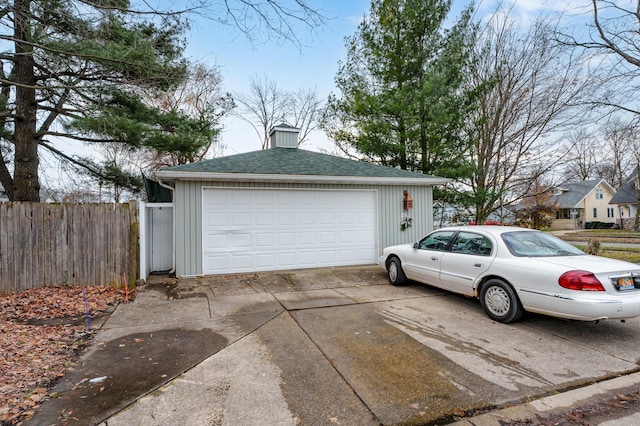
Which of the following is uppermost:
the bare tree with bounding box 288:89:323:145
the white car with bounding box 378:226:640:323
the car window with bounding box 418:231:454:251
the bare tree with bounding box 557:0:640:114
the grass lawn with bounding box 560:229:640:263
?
the bare tree with bounding box 288:89:323:145

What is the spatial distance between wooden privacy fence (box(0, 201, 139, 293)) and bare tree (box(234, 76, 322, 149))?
1740 cm

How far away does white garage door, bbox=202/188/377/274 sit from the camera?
773 centimetres

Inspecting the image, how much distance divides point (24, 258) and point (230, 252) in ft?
12.5

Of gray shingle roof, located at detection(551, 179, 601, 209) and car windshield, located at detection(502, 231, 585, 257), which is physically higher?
gray shingle roof, located at detection(551, 179, 601, 209)

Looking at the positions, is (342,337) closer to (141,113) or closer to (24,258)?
(24,258)

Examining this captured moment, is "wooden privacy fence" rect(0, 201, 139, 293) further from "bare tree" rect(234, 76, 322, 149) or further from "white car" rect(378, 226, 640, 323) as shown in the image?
"bare tree" rect(234, 76, 322, 149)

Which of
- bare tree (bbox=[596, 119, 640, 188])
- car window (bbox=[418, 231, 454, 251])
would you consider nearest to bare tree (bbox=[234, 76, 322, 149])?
bare tree (bbox=[596, 119, 640, 188])

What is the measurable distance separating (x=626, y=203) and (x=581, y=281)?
4074 cm

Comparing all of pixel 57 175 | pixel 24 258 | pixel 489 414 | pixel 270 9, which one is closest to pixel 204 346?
pixel 489 414

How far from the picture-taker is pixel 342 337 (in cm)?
403

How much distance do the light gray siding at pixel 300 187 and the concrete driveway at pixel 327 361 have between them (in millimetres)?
1912

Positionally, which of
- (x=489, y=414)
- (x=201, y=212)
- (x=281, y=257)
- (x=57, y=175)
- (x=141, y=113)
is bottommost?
(x=489, y=414)

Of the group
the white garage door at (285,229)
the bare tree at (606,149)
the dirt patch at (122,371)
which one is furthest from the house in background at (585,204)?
the dirt patch at (122,371)

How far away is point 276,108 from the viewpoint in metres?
23.9
